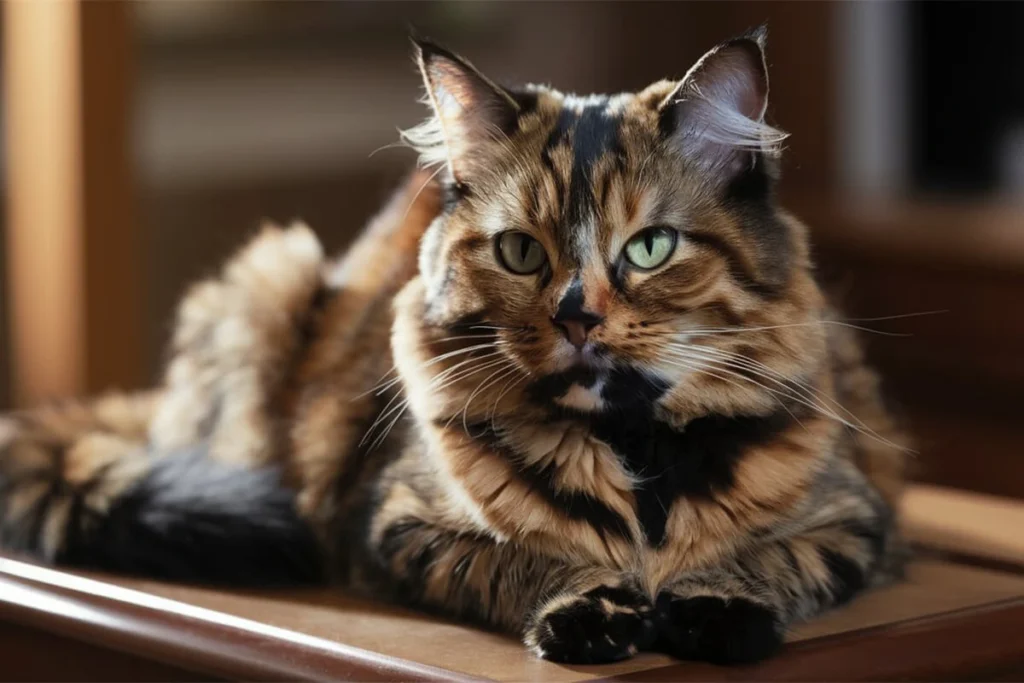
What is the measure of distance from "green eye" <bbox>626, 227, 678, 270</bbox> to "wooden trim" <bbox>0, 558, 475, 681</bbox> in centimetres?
33

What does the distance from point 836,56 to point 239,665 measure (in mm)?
3176

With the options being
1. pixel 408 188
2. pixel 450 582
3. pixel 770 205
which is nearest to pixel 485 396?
pixel 450 582

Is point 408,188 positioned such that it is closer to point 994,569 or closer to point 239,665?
point 239,665

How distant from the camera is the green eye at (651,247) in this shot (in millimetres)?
982

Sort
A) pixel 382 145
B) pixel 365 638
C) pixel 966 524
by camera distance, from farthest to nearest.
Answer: pixel 382 145
pixel 966 524
pixel 365 638

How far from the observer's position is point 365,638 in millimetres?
1062

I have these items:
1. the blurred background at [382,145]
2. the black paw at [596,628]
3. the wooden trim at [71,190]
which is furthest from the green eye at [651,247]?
the wooden trim at [71,190]

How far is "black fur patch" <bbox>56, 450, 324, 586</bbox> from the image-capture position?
4.13 ft

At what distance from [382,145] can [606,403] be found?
2164mm

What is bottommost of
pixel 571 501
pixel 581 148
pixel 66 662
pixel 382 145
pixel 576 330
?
pixel 66 662

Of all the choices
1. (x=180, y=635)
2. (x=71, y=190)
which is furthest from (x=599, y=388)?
(x=71, y=190)

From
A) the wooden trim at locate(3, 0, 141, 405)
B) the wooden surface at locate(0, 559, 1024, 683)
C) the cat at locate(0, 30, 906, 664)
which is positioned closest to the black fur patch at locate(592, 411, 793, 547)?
the cat at locate(0, 30, 906, 664)

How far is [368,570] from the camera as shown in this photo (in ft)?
3.95

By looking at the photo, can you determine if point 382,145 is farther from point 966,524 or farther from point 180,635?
point 180,635
